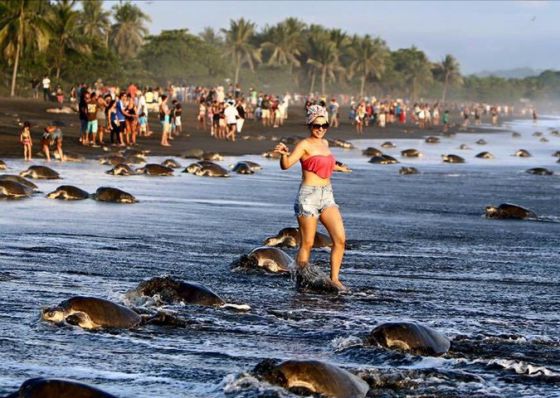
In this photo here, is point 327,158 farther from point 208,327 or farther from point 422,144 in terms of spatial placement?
point 422,144

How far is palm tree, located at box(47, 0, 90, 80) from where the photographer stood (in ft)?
195

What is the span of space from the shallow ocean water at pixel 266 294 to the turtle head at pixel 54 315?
64mm

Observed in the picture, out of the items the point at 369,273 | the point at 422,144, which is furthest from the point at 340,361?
the point at 422,144

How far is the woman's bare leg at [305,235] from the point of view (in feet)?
29.9

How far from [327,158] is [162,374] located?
3.55 metres

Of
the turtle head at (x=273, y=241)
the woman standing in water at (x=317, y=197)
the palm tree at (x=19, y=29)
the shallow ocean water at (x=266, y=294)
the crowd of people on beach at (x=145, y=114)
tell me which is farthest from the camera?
the palm tree at (x=19, y=29)

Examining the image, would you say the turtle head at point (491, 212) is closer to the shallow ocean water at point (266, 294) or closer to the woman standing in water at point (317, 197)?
the shallow ocean water at point (266, 294)

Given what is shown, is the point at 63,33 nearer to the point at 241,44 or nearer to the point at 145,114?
the point at 145,114

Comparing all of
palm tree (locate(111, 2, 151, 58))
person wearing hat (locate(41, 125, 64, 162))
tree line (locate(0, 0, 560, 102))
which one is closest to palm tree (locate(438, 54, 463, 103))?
tree line (locate(0, 0, 560, 102))

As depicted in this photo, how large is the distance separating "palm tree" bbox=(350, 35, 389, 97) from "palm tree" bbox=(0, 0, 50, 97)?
80381 millimetres

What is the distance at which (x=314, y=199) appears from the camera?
9078 mm

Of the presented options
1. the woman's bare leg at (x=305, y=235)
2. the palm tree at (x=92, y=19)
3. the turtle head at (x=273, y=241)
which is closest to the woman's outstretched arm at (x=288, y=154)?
the woman's bare leg at (x=305, y=235)

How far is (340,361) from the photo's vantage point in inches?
254

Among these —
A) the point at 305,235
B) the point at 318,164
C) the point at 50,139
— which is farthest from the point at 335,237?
the point at 50,139
